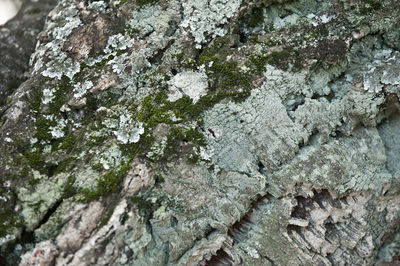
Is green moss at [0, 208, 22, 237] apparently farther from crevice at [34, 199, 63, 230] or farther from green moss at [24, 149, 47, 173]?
green moss at [24, 149, 47, 173]

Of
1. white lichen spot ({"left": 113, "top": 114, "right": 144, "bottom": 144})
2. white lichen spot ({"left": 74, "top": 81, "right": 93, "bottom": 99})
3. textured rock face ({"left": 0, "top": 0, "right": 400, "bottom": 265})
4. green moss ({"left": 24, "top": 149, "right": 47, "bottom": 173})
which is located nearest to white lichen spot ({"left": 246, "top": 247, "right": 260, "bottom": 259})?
textured rock face ({"left": 0, "top": 0, "right": 400, "bottom": 265})

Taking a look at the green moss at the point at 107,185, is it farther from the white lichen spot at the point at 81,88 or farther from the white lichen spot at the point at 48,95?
the white lichen spot at the point at 48,95

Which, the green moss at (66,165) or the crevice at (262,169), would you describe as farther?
the crevice at (262,169)

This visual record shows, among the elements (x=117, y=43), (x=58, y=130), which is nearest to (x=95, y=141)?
(x=58, y=130)

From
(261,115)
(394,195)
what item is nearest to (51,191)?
(261,115)

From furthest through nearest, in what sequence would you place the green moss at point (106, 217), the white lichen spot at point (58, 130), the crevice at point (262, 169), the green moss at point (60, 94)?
the green moss at point (60, 94) < the white lichen spot at point (58, 130) < the crevice at point (262, 169) < the green moss at point (106, 217)

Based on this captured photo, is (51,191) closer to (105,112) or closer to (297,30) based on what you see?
(105,112)

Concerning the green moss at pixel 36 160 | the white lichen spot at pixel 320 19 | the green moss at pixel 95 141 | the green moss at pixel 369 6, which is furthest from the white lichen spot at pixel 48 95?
the green moss at pixel 369 6
